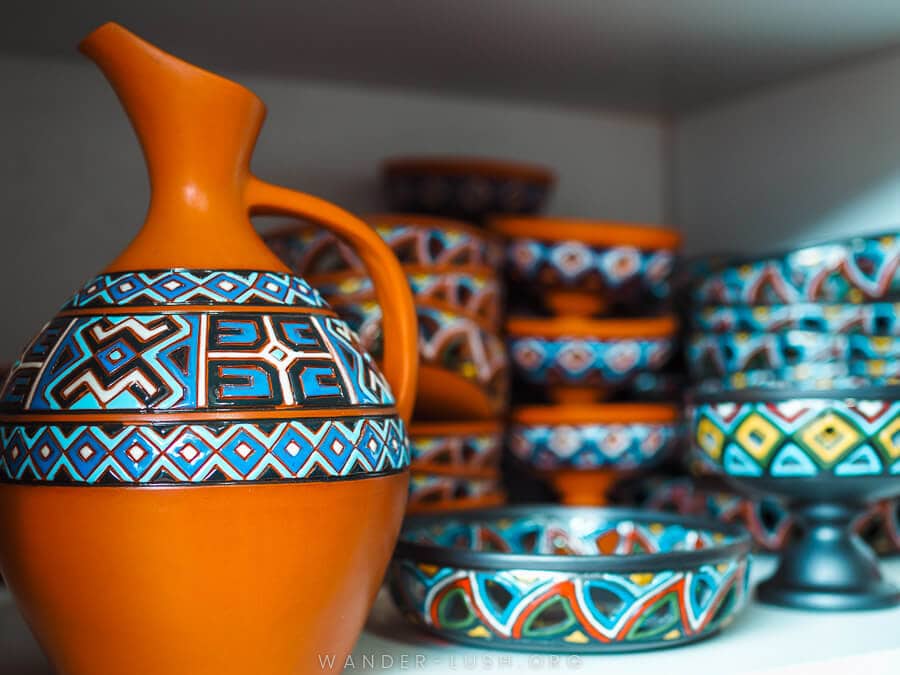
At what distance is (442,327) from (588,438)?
0.66 ft

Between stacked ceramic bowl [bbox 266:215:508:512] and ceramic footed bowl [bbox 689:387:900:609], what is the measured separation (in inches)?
6.1

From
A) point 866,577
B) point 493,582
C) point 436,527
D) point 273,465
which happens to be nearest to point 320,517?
point 273,465

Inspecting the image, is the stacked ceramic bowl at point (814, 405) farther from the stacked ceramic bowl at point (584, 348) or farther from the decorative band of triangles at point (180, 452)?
the decorative band of triangles at point (180, 452)

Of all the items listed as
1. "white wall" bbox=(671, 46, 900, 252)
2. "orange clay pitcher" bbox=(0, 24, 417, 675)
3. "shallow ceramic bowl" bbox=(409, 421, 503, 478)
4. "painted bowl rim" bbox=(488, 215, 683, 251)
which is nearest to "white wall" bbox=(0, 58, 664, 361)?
"white wall" bbox=(671, 46, 900, 252)

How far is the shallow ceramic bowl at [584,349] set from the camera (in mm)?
904

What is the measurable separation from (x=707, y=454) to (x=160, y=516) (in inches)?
15.9

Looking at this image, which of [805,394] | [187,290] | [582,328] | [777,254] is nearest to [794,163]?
[777,254]

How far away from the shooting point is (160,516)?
46 centimetres

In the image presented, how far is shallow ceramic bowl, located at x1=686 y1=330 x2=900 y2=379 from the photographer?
0.88 m

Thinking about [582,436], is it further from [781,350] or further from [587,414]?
[781,350]

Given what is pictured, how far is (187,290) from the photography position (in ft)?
1.66

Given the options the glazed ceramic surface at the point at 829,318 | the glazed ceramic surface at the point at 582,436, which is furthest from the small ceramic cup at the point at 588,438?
the glazed ceramic surface at the point at 829,318

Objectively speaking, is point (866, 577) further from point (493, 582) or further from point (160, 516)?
point (160, 516)

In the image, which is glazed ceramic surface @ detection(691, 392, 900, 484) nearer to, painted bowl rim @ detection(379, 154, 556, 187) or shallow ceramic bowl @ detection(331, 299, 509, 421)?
shallow ceramic bowl @ detection(331, 299, 509, 421)
